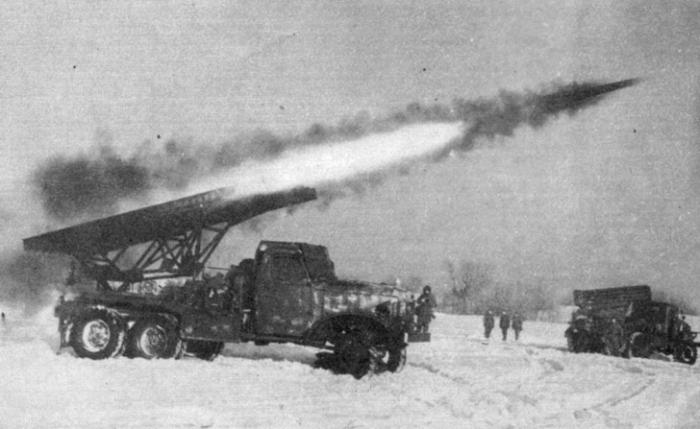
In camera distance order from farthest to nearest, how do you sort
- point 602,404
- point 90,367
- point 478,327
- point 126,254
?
point 478,327, point 126,254, point 90,367, point 602,404

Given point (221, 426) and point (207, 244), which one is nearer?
point (221, 426)

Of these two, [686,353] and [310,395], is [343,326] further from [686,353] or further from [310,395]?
[686,353]

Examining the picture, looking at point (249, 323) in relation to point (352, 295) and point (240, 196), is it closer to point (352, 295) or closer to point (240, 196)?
point (352, 295)

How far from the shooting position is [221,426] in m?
7.29

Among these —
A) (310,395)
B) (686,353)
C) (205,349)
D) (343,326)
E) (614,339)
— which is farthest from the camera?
(686,353)

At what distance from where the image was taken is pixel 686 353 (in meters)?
23.0

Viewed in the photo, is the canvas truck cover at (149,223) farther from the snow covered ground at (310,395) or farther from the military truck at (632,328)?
the military truck at (632,328)

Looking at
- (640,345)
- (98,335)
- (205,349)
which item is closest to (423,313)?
(205,349)

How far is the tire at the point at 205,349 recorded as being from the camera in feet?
47.0

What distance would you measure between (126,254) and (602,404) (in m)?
11.1

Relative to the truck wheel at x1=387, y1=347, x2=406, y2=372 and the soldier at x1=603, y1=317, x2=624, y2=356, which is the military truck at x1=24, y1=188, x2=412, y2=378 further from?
the soldier at x1=603, y1=317, x2=624, y2=356

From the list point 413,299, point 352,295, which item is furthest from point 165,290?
point 413,299

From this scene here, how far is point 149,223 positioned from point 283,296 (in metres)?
3.43

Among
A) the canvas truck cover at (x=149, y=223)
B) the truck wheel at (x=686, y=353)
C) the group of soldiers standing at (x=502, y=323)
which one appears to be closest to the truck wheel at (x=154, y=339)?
the canvas truck cover at (x=149, y=223)
